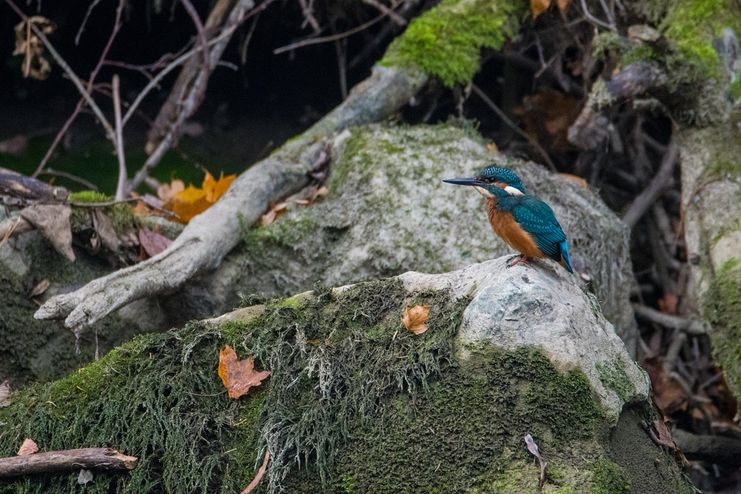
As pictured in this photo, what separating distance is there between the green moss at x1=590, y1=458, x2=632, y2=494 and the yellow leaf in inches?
150

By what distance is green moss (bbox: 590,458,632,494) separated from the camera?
2766 mm

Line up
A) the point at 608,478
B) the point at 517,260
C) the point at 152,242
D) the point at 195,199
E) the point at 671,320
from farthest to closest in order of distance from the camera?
1. the point at 671,320
2. the point at 195,199
3. the point at 152,242
4. the point at 517,260
5. the point at 608,478

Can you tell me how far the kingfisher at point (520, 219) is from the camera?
11.9ft

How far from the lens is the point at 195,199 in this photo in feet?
17.1

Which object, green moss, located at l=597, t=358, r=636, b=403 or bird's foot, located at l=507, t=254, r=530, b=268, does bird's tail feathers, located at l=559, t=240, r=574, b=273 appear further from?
green moss, located at l=597, t=358, r=636, b=403

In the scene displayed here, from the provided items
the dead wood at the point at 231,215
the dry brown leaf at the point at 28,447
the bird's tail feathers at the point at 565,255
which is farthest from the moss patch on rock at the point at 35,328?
the bird's tail feathers at the point at 565,255

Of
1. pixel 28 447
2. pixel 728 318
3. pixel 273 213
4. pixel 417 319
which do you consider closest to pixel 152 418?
pixel 28 447

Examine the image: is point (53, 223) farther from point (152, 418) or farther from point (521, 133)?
point (521, 133)

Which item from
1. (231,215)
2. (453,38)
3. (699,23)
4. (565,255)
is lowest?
(231,215)

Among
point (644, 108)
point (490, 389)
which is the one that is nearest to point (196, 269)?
point (490, 389)

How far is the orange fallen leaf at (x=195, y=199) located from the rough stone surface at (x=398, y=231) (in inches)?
21.8

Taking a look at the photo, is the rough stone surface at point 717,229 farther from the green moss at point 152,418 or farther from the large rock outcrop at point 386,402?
the green moss at point 152,418

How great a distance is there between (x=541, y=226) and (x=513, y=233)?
0.12m

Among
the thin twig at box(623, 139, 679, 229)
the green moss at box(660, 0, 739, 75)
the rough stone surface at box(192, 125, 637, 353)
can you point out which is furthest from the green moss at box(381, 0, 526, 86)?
the thin twig at box(623, 139, 679, 229)
